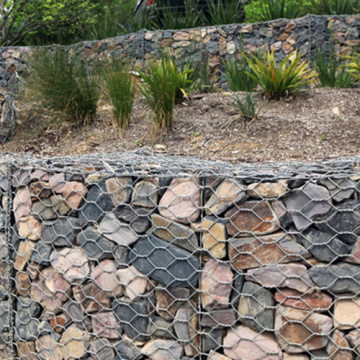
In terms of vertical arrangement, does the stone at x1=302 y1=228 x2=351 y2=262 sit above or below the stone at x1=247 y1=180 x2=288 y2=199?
below

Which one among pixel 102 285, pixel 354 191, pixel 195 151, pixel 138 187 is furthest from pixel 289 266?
pixel 195 151

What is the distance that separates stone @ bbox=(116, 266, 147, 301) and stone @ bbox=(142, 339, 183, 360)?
0.20m

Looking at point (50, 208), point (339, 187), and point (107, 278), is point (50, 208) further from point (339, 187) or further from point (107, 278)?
point (339, 187)

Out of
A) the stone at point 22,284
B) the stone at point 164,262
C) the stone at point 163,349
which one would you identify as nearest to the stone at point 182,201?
the stone at point 164,262

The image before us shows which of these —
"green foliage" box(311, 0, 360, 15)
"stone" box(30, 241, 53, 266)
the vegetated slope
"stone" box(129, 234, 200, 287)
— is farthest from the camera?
"green foliage" box(311, 0, 360, 15)

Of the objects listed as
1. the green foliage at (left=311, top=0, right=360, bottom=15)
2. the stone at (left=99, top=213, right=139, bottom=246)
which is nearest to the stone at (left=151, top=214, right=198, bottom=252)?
the stone at (left=99, top=213, right=139, bottom=246)

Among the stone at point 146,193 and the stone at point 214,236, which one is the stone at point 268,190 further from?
the stone at point 146,193

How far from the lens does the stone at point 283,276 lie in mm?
1557

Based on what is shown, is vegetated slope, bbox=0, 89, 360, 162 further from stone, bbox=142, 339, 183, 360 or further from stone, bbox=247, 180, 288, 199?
stone, bbox=142, 339, 183, 360

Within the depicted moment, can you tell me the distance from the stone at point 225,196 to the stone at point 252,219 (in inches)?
1.0

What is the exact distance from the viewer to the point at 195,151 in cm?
310

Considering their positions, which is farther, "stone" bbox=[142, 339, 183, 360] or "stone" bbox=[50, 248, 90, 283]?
"stone" bbox=[50, 248, 90, 283]

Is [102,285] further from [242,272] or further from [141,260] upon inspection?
[242,272]

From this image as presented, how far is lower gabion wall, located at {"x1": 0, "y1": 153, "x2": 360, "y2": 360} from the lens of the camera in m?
1.55
